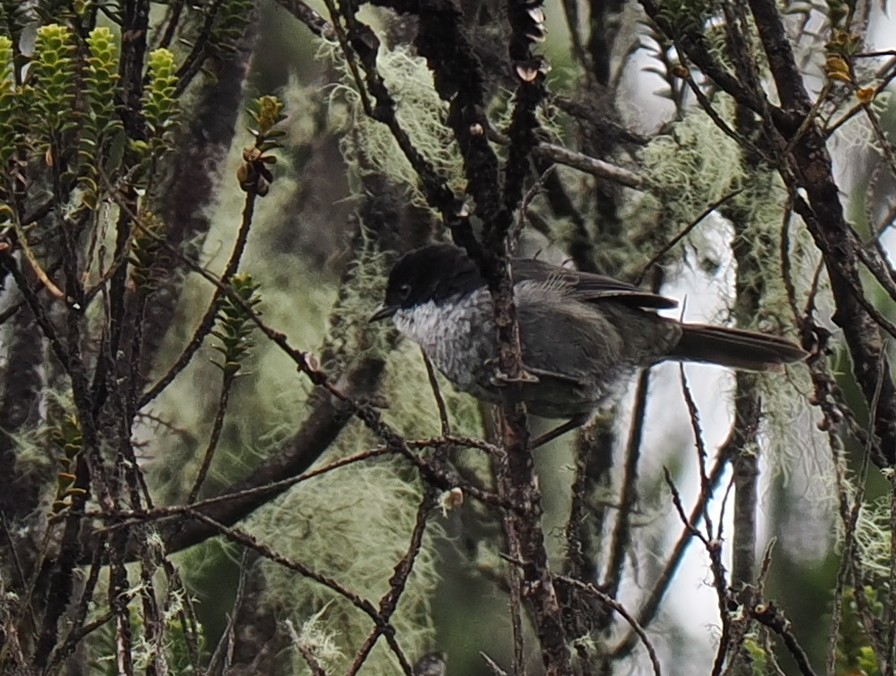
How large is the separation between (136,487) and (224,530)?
26 centimetres

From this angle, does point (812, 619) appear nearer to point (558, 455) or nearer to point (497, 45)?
point (558, 455)

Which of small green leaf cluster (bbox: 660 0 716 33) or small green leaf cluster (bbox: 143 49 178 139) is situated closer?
small green leaf cluster (bbox: 143 49 178 139)

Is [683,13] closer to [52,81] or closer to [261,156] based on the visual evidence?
[261,156]

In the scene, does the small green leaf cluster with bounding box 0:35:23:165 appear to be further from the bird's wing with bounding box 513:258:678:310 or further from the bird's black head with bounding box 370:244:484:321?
the bird's wing with bounding box 513:258:678:310

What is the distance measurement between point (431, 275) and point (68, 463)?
57.2 inches

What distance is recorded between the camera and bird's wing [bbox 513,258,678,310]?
3.59 meters

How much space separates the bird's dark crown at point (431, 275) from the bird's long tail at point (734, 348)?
2.22 feet

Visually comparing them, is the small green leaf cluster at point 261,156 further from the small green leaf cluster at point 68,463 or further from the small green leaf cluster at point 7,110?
the small green leaf cluster at point 68,463

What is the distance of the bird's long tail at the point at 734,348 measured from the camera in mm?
3637

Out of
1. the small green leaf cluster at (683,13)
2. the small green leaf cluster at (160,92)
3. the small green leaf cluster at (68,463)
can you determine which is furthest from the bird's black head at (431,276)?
the small green leaf cluster at (160,92)

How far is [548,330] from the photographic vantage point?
139 inches

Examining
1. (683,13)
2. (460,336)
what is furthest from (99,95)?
(460,336)

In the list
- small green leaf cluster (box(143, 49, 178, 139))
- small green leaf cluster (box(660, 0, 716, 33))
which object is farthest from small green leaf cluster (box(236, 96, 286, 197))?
small green leaf cluster (box(660, 0, 716, 33))

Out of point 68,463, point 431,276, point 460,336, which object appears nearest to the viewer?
point 68,463
